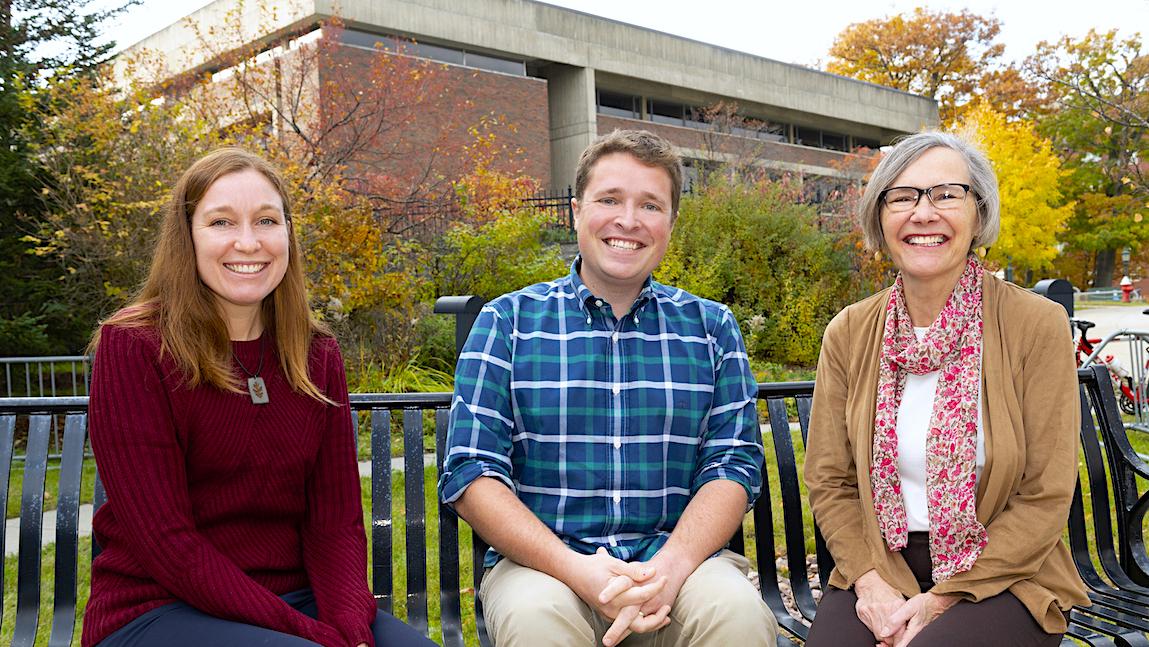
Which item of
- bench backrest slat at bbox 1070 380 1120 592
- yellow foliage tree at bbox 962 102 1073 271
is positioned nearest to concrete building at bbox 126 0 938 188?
yellow foliage tree at bbox 962 102 1073 271

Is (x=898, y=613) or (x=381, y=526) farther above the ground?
(x=381, y=526)

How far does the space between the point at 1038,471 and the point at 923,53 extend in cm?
4663

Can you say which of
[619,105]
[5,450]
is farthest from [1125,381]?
[619,105]

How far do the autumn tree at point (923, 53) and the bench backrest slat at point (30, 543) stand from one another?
4450cm

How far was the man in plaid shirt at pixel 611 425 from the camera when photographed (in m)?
2.79

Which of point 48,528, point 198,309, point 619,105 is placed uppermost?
point 619,105

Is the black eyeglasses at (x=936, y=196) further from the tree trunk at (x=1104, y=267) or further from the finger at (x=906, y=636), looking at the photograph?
the tree trunk at (x=1104, y=267)

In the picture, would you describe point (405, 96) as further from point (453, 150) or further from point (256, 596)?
point (256, 596)

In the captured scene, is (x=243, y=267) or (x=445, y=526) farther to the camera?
(x=445, y=526)

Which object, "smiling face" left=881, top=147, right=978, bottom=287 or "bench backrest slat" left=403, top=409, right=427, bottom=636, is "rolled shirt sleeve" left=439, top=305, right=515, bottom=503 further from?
"smiling face" left=881, top=147, right=978, bottom=287

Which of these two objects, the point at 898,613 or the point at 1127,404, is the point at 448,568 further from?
the point at 1127,404

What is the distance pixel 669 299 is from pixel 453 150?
1859cm

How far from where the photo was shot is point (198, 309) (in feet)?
8.38

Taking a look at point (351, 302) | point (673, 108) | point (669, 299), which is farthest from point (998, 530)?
point (673, 108)
